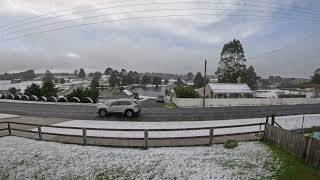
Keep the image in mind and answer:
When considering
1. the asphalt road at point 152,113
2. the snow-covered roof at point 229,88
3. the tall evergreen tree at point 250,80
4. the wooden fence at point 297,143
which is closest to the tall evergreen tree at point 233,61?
the tall evergreen tree at point 250,80

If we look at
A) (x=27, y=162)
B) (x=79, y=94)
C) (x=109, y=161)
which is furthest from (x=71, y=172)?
(x=79, y=94)

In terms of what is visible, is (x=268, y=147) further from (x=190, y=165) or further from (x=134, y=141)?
(x=134, y=141)

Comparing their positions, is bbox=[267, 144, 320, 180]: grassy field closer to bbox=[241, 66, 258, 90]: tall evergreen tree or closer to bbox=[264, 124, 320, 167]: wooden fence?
bbox=[264, 124, 320, 167]: wooden fence

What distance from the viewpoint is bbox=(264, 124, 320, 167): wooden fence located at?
9.37m

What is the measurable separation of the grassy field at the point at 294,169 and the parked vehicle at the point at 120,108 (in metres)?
14.9

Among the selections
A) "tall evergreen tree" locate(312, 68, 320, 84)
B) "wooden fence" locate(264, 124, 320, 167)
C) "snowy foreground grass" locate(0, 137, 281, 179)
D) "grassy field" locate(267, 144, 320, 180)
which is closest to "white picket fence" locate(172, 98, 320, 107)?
"wooden fence" locate(264, 124, 320, 167)

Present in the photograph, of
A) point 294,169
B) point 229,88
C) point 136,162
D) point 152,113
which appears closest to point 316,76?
point 229,88

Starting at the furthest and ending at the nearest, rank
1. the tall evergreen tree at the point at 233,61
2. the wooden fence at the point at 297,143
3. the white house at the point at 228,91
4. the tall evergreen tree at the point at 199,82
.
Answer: the tall evergreen tree at the point at 199,82 → the tall evergreen tree at the point at 233,61 → the white house at the point at 228,91 → the wooden fence at the point at 297,143

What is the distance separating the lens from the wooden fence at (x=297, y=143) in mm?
9367

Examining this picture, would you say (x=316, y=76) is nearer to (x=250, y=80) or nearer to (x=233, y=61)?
(x=250, y=80)

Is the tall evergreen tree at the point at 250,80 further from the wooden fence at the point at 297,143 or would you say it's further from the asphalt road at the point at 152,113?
the wooden fence at the point at 297,143

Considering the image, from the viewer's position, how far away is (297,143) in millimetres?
10398

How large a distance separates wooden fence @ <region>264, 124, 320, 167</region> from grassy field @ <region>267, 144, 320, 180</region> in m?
0.25

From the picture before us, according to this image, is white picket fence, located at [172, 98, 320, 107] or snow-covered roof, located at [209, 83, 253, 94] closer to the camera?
white picket fence, located at [172, 98, 320, 107]
